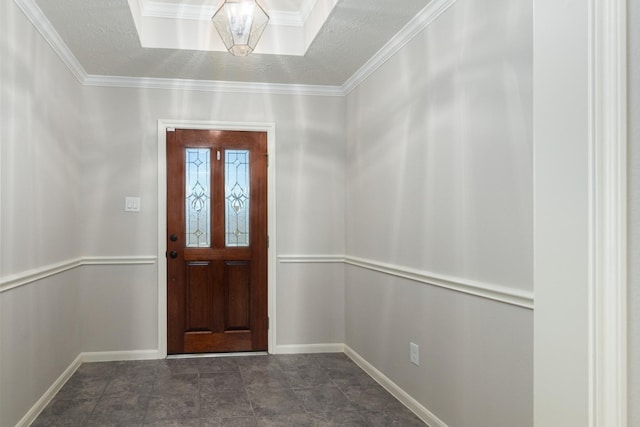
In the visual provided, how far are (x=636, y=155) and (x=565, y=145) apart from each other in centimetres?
13

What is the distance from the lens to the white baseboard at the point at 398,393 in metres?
3.00

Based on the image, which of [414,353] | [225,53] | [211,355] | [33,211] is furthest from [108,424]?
[225,53]

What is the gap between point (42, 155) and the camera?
327 centimetres

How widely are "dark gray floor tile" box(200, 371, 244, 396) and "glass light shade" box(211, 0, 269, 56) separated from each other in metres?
2.27

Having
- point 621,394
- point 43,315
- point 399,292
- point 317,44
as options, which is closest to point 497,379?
point 399,292

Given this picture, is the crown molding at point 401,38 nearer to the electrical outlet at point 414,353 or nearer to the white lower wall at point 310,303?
the white lower wall at point 310,303

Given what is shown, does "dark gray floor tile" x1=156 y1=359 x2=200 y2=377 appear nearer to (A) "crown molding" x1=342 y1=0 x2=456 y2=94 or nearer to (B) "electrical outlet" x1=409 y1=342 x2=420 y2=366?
(B) "electrical outlet" x1=409 y1=342 x2=420 y2=366

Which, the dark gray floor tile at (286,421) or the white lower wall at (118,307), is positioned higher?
the white lower wall at (118,307)

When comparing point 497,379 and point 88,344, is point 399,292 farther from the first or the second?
point 88,344

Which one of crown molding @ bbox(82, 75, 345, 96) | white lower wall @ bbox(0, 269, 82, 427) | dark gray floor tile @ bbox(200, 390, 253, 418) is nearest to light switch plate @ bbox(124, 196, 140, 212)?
white lower wall @ bbox(0, 269, 82, 427)

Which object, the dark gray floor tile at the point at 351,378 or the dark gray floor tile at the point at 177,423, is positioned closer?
the dark gray floor tile at the point at 177,423

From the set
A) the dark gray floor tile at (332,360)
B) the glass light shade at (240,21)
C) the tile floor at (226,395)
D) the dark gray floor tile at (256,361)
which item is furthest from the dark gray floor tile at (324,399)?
the glass light shade at (240,21)

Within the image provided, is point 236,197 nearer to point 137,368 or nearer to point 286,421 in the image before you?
point 137,368

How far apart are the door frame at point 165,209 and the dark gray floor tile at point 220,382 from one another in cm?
69
